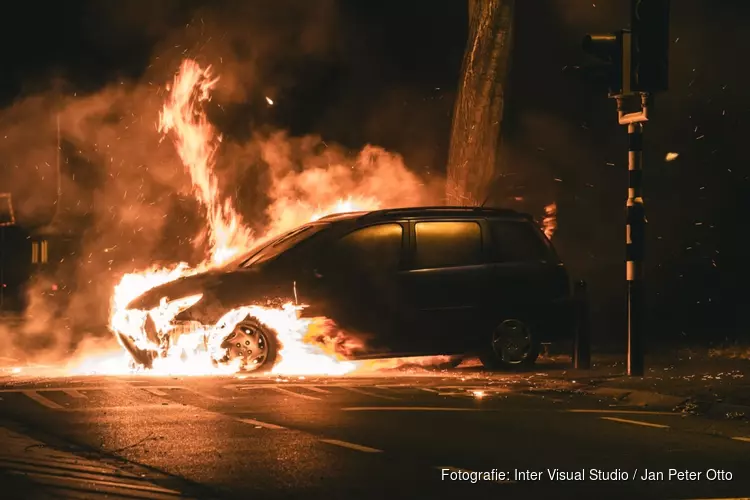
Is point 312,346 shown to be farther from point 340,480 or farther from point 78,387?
point 340,480

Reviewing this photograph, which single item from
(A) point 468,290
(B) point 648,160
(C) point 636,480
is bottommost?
(C) point 636,480

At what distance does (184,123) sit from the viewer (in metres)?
23.9

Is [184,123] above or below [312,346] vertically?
above

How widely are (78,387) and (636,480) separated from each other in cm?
710

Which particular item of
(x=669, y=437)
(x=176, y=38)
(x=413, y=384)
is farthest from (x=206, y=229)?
(x=669, y=437)

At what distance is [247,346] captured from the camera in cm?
1594

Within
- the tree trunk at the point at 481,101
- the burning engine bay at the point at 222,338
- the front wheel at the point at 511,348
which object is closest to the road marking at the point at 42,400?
the burning engine bay at the point at 222,338

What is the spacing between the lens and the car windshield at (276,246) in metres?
16.5

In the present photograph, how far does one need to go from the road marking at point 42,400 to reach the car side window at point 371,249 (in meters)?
3.90

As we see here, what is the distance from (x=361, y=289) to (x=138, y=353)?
8.43 feet

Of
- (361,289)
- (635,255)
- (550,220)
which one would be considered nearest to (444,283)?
(361,289)

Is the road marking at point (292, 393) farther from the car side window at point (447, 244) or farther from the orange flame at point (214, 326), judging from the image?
the car side window at point (447, 244)

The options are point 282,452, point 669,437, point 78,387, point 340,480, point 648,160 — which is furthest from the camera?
point 648,160

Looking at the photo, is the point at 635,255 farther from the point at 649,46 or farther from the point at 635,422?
the point at 635,422
